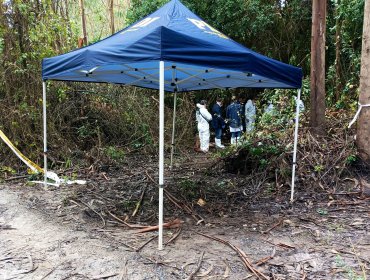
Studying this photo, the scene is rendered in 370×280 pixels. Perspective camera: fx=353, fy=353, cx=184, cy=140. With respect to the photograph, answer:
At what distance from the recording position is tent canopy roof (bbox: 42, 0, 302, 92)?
373 cm

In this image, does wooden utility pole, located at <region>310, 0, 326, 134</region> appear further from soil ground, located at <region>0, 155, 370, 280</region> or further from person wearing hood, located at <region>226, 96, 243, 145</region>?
person wearing hood, located at <region>226, 96, 243, 145</region>

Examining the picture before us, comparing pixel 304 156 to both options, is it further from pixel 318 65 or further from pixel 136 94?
pixel 136 94

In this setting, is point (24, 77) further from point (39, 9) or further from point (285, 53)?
point (285, 53)

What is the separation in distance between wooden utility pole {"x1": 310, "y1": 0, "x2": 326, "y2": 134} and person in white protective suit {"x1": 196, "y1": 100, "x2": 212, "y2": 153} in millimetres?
4407

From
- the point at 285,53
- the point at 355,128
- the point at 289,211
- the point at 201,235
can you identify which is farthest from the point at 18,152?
the point at 285,53

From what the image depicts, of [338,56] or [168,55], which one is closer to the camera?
[168,55]

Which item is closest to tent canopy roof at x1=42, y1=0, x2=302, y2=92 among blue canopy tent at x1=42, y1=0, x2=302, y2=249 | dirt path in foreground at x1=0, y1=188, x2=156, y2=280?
blue canopy tent at x1=42, y1=0, x2=302, y2=249

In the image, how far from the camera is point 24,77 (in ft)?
27.4

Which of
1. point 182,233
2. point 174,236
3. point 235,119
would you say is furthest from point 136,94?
point 174,236

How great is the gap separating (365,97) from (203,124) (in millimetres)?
5569

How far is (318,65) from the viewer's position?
6781 mm

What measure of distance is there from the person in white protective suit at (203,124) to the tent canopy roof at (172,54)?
481 centimetres

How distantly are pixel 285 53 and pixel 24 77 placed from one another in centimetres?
894

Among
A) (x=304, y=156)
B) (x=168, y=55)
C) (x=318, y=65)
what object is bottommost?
(x=304, y=156)
